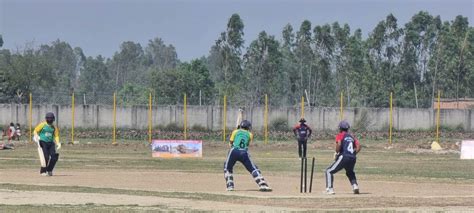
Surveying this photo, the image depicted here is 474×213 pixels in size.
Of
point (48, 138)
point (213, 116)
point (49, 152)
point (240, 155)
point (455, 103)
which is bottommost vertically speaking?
point (49, 152)

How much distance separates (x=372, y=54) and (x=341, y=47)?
531cm

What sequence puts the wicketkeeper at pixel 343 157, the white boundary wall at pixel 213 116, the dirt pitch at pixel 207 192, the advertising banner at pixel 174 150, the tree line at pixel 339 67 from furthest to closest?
the tree line at pixel 339 67 → the white boundary wall at pixel 213 116 → the advertising banner at pixel 174 150 → the wicketkeeper at pixel 343 157 → the dirt pitch at pixel 207 192

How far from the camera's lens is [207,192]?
24.8 m

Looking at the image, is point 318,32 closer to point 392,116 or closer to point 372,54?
point 372,54

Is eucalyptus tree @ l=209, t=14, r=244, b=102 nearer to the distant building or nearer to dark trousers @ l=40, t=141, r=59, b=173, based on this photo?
the distant building

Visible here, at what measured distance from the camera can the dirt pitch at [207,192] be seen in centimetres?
2083

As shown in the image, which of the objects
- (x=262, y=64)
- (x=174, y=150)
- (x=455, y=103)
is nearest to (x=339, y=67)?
(x=262, y=64)

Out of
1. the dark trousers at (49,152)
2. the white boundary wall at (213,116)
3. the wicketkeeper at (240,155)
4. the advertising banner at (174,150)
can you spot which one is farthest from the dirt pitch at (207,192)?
the white boundary wall at (213,116)

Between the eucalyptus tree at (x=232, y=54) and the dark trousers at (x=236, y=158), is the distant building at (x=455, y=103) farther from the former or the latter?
the dark trousers at (x=236, y=158)

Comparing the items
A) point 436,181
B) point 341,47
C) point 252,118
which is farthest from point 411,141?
point 341,47

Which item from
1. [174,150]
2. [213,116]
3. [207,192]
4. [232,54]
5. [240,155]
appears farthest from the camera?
[232,54]

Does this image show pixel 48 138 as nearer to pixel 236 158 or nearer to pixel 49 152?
pixel 49 152

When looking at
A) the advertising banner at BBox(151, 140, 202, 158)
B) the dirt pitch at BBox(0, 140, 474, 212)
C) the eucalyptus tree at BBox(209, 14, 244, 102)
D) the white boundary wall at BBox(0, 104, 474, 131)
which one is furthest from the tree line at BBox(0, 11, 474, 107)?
the dirt pitch at BBox(0, 140, 474, 212)

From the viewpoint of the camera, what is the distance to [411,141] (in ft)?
193
